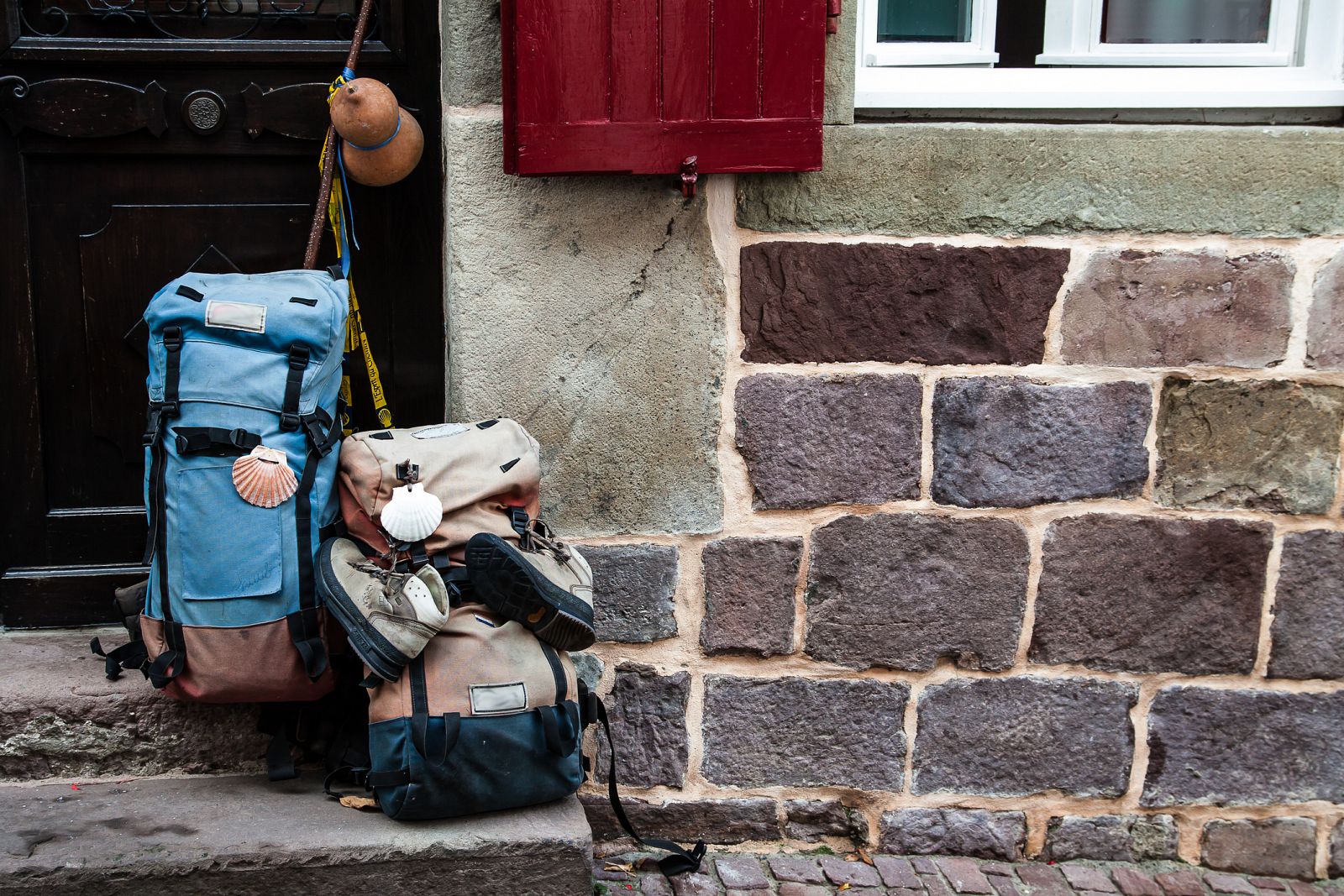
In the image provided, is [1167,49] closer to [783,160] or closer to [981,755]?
[783,160]

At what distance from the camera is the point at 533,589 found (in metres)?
1.99

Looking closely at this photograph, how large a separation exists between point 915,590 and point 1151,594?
1.63 ft

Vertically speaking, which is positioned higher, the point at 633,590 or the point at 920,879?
the point at 633,590

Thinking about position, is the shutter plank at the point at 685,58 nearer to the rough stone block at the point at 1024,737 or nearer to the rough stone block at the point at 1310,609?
the rough stone block at the point at 1024,737

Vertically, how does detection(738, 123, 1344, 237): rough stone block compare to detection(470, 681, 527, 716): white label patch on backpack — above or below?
above

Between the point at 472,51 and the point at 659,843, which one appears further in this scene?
the point at 659,843

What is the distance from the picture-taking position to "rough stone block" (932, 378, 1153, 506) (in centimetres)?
236

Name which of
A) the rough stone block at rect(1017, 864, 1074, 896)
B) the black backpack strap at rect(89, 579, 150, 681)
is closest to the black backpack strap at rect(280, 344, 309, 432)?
the black backpack strap at rect(89, 579, 150, 681)

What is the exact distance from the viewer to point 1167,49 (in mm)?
2480

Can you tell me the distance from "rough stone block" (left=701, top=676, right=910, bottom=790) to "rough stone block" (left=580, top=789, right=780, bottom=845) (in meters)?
0.06

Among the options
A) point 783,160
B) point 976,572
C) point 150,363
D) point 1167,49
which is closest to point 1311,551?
point 976,572

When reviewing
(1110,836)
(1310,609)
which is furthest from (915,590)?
(1310,609)

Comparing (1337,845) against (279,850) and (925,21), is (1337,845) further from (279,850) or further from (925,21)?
(279,850)

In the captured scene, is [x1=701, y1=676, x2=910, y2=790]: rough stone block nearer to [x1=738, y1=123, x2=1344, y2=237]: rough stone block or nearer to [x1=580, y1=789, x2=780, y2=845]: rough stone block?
[x1=580, y1=789, x2=780, y2=845]: rough stone block
